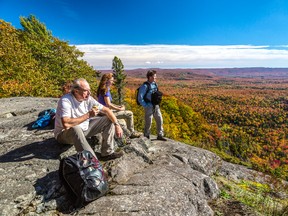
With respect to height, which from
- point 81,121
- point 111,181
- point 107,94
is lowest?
point 111,181

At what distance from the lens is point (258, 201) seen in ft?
18.1

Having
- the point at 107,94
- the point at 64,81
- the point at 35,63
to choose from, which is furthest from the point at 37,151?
the point at 64,81

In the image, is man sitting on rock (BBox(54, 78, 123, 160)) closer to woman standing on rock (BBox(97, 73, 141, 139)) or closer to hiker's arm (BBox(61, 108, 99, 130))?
hiker's arm (BBox(61, 108, 99, 130))

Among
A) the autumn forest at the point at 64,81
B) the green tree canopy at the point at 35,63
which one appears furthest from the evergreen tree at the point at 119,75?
the green tree canopy at the point at 35,63

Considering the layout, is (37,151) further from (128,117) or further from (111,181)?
(128,117)

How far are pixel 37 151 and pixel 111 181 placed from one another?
6.93 feet

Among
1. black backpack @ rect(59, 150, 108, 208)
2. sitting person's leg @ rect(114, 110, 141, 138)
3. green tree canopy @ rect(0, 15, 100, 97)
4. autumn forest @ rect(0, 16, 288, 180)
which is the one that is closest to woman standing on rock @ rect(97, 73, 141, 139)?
sitting person's leg @ rect(114, 110, 141, 138)

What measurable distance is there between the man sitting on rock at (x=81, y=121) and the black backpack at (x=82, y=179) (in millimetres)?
455

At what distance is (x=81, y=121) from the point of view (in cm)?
453

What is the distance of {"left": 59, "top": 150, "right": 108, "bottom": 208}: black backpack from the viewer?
11.9 feet

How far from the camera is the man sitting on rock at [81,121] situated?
4.37 meters

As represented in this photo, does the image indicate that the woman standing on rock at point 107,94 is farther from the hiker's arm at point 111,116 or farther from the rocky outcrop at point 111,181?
the hiker's arm at point 111,116

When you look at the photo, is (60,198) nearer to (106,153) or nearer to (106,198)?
(106,198)

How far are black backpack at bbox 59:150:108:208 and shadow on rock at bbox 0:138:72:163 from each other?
4.57 ft
